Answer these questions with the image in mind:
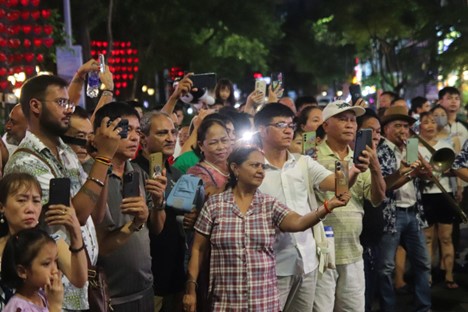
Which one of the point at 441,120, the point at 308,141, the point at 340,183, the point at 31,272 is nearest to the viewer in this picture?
the point at 31,272

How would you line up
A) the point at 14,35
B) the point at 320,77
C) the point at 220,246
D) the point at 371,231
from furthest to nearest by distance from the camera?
the point at 320,77, the point at 14,35, the point at 371,231, the point at 220,246

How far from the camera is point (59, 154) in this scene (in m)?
4.77

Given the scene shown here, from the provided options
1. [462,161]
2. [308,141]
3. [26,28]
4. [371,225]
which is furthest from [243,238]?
[26,28]

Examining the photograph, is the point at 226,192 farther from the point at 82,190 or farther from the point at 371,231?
the point at 371,231

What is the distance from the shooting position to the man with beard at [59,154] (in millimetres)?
4539

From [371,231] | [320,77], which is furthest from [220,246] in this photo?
[320,77]

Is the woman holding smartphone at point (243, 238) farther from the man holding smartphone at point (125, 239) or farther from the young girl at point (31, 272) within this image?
the young girl at point (31, 272)

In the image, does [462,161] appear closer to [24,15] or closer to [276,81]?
[276,81]

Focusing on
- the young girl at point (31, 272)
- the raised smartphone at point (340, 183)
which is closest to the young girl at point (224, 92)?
the raised smartphone at point (340, 183)

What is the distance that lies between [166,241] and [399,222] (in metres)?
3.26

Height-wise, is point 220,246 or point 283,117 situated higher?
point 283,117

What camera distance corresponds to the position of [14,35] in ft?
41.8

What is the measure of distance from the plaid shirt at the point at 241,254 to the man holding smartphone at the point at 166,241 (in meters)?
0.30

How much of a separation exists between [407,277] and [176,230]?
17.0 ft
